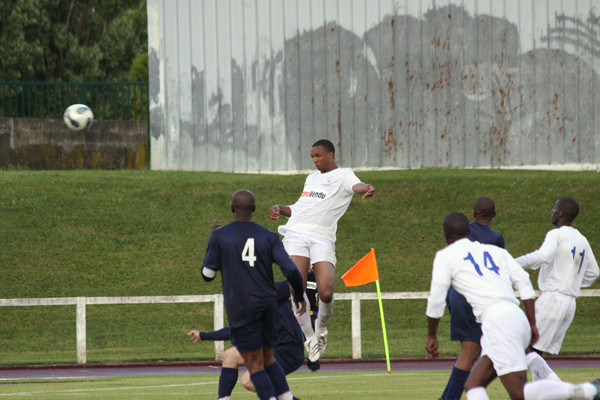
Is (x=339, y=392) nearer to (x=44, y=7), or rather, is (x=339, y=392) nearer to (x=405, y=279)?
(x=405, y=279)

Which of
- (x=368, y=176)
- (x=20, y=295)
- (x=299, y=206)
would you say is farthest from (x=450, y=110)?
(x=299, y=206)

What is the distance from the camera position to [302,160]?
26906 mm

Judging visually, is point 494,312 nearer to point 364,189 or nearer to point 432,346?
point 432,346

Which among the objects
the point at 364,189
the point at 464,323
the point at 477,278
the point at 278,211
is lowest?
the point at 464,323

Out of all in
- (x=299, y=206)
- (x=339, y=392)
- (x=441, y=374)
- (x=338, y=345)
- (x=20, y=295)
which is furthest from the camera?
(x=20, y=295)

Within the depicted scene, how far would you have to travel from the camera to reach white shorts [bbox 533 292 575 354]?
11336 mm

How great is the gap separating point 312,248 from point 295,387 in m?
1.79

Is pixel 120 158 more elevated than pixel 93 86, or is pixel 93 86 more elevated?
pixel 93 86

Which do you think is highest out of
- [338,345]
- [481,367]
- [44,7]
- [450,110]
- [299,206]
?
[44,7]

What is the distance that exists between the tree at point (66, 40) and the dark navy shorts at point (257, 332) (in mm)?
33413

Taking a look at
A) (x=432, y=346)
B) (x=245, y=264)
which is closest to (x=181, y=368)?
(x=245, y=264)

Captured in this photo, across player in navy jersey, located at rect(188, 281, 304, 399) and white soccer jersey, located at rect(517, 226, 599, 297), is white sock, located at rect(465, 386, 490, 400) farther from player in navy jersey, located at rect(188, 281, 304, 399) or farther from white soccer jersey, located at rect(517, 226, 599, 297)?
white soccer jersey, located at rect(517, 226, 599, 297)

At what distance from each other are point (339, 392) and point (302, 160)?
52.8 feet

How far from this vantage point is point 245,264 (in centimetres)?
853
